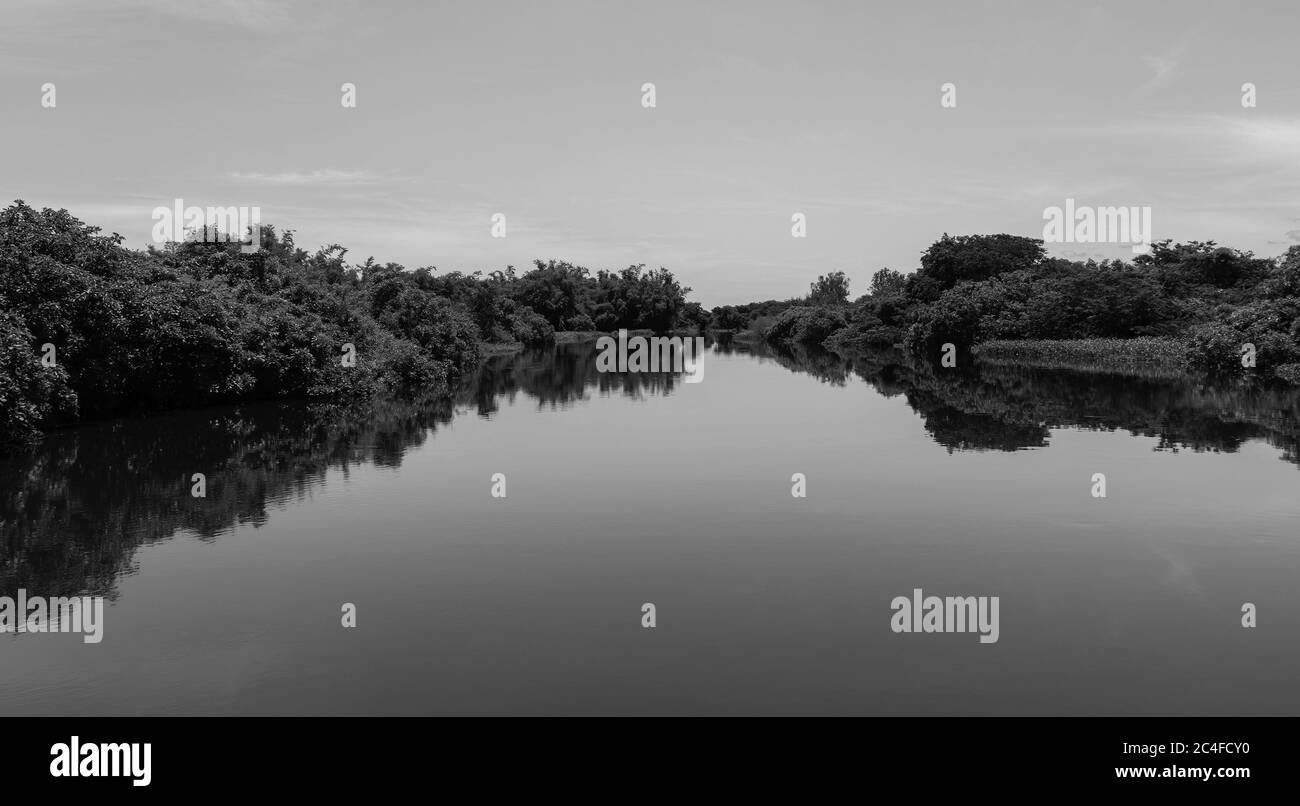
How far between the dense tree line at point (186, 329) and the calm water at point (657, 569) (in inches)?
116

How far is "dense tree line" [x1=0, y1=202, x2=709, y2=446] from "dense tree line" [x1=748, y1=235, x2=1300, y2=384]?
3485cm

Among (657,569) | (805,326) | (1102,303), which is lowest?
(657,569)

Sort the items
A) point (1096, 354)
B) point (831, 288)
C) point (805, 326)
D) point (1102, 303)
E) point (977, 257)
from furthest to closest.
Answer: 1. point (831, 288)
2. point (805, 326)
3. point (977, 257)
4. point (1102, 303)
5. point (1096, 354)

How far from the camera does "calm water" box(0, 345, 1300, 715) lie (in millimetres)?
7805

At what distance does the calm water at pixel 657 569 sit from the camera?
25.6 ft

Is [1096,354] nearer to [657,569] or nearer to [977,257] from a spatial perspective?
[977,257]

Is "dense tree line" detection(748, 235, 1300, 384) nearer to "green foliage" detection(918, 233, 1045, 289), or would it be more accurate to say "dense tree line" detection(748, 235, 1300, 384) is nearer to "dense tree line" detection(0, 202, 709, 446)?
"green foliage" detection(918, 233, 1045, 289)

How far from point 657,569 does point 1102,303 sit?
53.1 m

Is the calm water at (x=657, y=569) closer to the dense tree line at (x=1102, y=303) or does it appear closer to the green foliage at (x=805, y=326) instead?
the dense tree line at (x=1102, y=303)

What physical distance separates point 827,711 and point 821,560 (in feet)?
14.8

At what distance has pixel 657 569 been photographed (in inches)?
451

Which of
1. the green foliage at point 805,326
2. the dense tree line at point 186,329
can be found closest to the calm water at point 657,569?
the dense tree line at point 186,329

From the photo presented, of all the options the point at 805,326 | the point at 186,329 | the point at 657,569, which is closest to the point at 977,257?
the point at 805,326

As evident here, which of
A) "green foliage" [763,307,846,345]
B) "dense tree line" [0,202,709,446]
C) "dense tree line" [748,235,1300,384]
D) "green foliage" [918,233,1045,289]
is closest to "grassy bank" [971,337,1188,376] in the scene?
"dense tree line" [748,235,1300,384]
